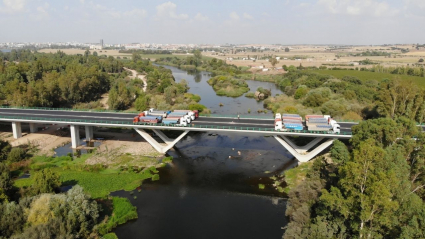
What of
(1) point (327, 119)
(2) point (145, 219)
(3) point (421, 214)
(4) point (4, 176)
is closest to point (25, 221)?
(4) point (4, 176)

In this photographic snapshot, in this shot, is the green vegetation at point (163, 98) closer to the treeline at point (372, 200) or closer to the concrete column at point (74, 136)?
the concrete column at point (74, 136)

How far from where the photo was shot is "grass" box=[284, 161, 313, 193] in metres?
33.9

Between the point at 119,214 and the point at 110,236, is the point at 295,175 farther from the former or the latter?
the point at 110,236

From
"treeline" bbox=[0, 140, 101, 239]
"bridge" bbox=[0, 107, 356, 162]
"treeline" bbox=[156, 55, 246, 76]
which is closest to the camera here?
"treeline" bbox=[0, 140, 101, 239]

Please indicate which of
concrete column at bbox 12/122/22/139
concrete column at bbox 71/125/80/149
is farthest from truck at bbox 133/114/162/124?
concrete column at bbox 12/122/22/139

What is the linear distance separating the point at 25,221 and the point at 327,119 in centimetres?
3385

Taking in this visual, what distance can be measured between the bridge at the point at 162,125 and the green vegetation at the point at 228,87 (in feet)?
141

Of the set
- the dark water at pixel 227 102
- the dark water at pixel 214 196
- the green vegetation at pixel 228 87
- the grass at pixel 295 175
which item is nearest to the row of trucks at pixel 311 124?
the grass at pixel 295 175

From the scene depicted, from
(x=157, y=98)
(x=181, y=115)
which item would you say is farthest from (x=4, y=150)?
(x=157, y=98)

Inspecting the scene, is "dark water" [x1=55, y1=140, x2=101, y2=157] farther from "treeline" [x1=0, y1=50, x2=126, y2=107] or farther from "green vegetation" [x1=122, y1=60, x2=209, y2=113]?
"treeline" [x1=0, y1=50, x2=126, y2=107]

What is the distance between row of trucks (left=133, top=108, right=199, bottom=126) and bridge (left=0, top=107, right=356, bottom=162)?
0.58m

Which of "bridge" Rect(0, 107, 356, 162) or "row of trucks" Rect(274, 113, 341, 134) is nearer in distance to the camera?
"row of trucks" Rect(274, 113, 341, 134)

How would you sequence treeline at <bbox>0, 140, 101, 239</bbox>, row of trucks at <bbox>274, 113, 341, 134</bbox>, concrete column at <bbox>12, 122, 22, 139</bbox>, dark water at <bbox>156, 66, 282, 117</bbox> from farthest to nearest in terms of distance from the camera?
1. dark water at <bbox>156, 66, 282, 117</bbox>
2. concrete column at <bbox>12, 122, 22, 139</bbox>
3. row of trucks at <bbox>274, 113, 341, 134</bbox>
4. treeline at <bbox>0, 140, 101, 239</bbox>

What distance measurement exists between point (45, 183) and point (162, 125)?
51.8ft
